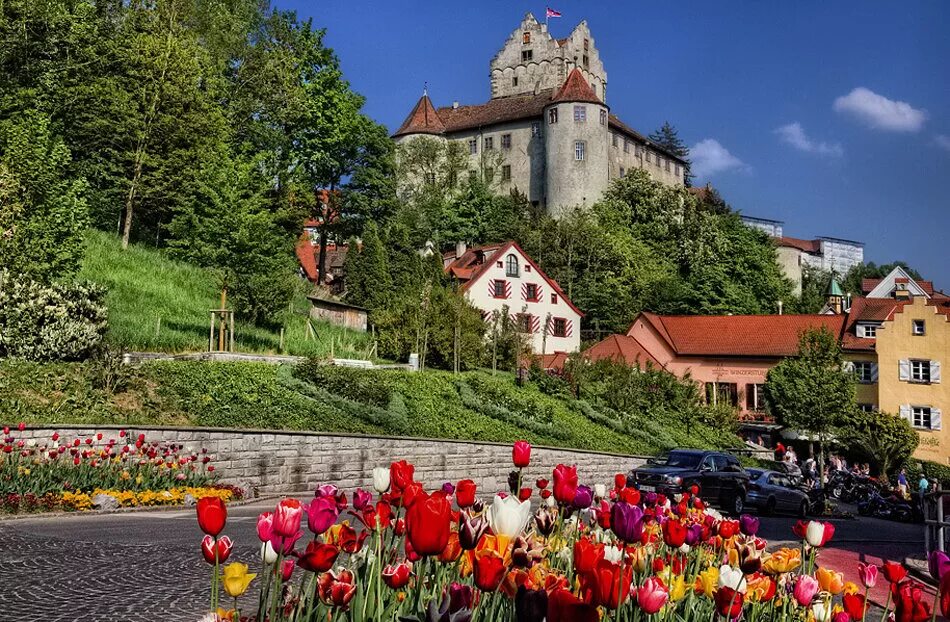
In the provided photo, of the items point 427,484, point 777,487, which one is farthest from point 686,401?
point 427,484

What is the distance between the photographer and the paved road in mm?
7211

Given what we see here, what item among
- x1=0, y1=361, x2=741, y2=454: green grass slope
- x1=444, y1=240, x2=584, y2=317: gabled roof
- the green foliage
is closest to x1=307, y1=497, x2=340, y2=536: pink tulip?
x1=0, y1=361, x2=741, y2=454: green grass slope

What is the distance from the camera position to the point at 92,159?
40.8m

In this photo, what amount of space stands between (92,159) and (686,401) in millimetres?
29665

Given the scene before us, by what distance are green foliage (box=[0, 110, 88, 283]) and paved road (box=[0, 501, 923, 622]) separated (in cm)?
1172

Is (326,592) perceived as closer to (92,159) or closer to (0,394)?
(0,394)

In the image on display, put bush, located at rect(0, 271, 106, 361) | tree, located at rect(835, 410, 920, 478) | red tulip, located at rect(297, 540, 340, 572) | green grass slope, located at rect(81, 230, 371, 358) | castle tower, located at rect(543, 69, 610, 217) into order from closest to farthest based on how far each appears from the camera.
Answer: red tulip, located at rect(297, 540, 340, 572), bush, located at rect(0, 271, 106, 361), green grass slope, located at rect(81, 230, 371, 358), tree, located at rect(835, 410, 920, 478), castle tower, located at rect(543, 69, 610, 217)

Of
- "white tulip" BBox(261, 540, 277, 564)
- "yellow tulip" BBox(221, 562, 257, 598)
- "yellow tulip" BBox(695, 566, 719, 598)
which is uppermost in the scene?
"white tulip" BBox(261, 540, 277, 564)

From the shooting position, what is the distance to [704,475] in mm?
21859

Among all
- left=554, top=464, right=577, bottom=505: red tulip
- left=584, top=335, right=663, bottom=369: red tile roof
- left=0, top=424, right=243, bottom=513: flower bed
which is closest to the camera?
left=554, top=464, right=577, bottom=505: red tulip

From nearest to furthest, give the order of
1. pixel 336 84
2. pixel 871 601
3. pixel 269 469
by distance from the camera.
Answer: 1. pixel 871 601
2. pixel 269 469
3. pixel 336 84

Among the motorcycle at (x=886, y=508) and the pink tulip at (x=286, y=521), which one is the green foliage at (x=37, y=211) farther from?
the motorcycle at (x=886, y=508)

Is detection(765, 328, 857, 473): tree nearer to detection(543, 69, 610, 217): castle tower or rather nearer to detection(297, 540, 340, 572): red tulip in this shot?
detection(297, 540, 340, 572): red tulip

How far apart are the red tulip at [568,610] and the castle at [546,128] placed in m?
80.2
